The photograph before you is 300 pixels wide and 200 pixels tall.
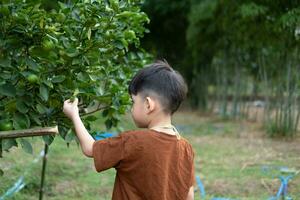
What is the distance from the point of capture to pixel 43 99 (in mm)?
2557

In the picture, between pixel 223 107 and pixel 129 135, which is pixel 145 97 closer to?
pixel 129 135

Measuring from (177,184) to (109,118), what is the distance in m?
1.02

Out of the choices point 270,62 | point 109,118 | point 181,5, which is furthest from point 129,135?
point 181,5

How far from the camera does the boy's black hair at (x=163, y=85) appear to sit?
2266 mm

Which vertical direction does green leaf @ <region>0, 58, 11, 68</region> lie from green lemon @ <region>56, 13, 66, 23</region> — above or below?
below

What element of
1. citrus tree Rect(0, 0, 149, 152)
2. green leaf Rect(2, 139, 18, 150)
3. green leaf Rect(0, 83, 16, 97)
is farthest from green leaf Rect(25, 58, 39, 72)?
green leaf Rect(2, 139, 18, 150)

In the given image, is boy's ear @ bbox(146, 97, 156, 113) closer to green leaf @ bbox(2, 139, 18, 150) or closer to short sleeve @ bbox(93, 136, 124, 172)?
short sleeve @ bbox(93, 136, 124, 172)

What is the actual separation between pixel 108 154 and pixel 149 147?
0.53 ft

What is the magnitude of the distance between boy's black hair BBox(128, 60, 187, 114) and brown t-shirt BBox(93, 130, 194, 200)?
0.44ft

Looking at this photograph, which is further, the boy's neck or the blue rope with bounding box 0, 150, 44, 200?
the blue rope with bounding box 0, 150, 44, 200

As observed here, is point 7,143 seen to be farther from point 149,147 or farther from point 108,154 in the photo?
point 149,147

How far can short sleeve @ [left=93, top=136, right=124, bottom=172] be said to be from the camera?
7.14ft

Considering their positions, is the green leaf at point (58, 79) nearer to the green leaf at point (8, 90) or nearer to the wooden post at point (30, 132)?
the green leaf at point (8, 90)

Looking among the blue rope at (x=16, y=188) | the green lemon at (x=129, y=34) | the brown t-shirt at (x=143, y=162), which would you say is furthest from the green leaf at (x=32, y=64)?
the blue rope at (x=16, y=188)
